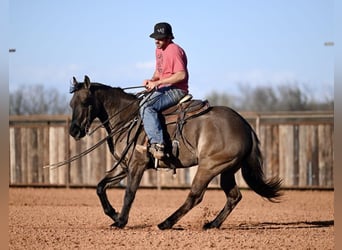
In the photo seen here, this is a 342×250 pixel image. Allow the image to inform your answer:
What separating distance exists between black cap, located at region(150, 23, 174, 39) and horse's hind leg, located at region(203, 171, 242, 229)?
2.34 metres

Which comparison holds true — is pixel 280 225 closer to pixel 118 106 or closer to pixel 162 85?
pixel 162 85

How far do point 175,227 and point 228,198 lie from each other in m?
0.95

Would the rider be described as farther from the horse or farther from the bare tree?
the bare tree

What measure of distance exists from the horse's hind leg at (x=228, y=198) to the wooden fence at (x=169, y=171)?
353 inches

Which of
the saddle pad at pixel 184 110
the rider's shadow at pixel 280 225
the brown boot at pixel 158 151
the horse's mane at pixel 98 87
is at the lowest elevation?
the rider's shadow at pixel 280 225

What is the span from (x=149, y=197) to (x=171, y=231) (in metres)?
9.16

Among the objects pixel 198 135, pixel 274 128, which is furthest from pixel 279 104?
pixel 198 135

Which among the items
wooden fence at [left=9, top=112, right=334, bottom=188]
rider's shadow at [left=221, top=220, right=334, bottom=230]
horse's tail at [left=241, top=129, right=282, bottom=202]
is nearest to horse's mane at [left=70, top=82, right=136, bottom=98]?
horse's tail at [left=241, top=129, right=282, bottom=202]

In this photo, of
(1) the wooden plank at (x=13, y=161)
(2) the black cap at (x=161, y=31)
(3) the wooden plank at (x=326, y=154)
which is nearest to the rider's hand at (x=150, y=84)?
(2) the black cap at (x=161, y=31)

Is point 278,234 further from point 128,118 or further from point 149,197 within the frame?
point 149,197

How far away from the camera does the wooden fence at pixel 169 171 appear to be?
1991 cm

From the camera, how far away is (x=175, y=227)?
1084cm

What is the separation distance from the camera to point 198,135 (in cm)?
1047

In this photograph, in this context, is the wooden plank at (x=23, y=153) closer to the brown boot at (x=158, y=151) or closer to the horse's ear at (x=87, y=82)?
the horse's ear at (x=87, y=82)
